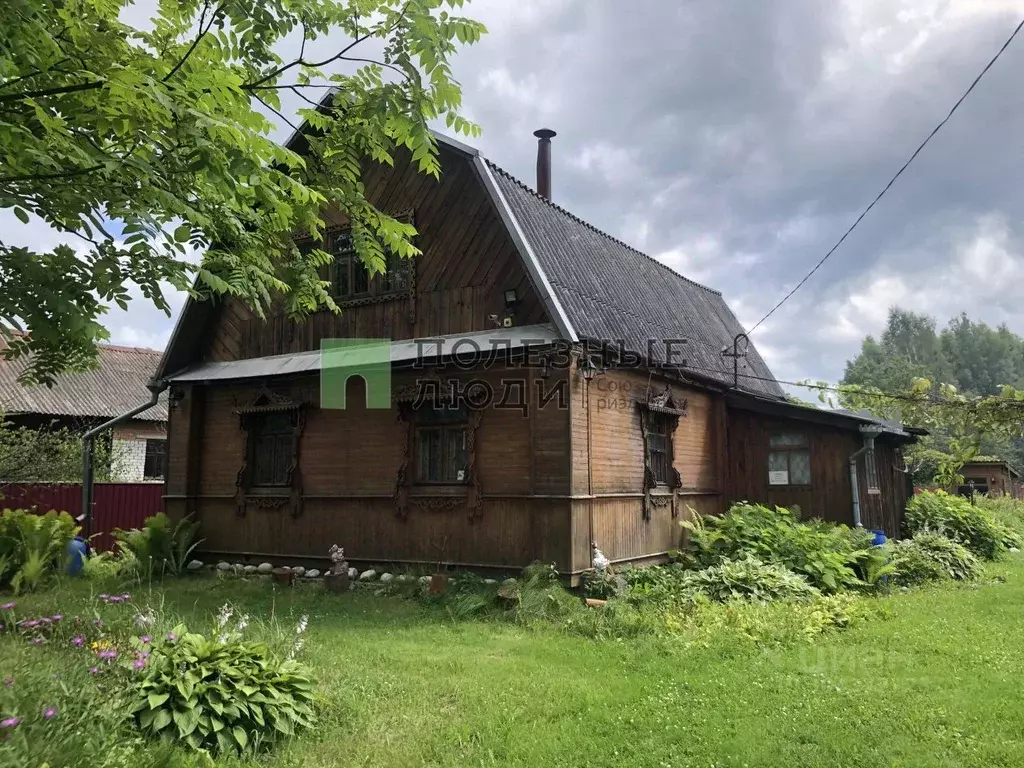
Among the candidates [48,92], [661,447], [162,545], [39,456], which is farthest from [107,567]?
[48,92]

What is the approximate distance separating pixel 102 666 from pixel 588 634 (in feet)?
15.1

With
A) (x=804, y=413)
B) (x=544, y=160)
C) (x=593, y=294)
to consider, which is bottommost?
(x=804, y=413)

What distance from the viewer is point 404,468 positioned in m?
10.6

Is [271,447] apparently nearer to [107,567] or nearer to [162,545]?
[162,545]

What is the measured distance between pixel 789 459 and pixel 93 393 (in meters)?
22.3

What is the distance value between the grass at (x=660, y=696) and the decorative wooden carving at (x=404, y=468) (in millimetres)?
2350

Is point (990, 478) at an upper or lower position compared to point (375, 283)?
lower

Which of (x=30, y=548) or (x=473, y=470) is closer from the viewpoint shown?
(x=473, y=470)

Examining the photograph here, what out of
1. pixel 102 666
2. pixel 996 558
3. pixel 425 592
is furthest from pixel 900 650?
pixel 996 558

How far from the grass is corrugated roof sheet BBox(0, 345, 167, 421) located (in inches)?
642

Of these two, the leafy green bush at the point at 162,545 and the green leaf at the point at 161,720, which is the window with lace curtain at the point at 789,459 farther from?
the green leaf at the point at 161,720

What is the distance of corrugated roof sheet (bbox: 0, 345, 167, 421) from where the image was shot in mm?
21922

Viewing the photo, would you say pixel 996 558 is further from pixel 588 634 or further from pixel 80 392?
pixel 80 392

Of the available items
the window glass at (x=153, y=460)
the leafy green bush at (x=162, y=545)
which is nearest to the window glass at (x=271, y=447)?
the leafy green bush at (x=162, y=545)
